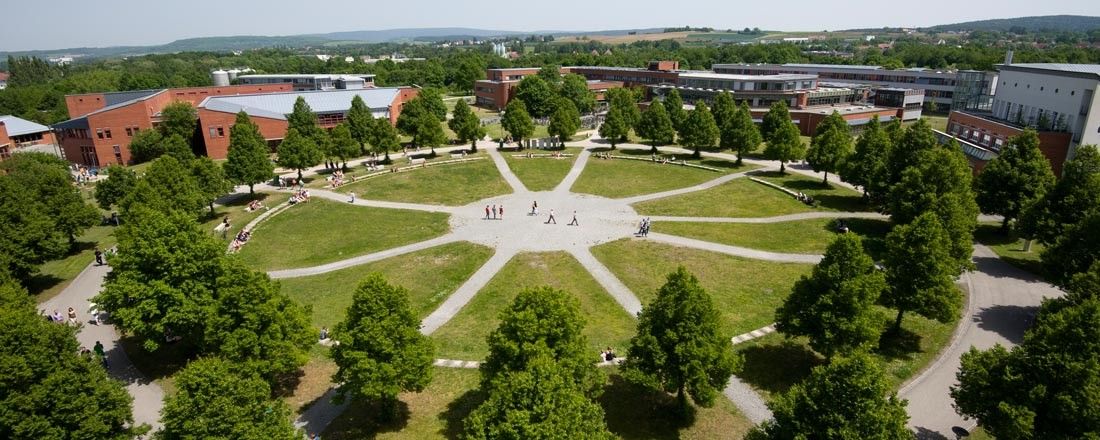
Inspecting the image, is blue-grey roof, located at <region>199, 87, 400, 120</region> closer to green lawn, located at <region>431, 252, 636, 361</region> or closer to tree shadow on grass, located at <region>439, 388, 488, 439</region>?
green lawn, located at <region>431, 252, 636, 361</region>

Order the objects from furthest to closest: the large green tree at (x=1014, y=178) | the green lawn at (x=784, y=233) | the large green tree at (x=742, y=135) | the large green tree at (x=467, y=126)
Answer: the large green tree at (x=467, y=126), the large green tree at (x=742, y=135), the green lawn at (x=784, y=233), the large green tree at (x=1014, y=178)

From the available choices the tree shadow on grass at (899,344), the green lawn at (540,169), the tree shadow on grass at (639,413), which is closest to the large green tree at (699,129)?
the green lawn at (540,169)

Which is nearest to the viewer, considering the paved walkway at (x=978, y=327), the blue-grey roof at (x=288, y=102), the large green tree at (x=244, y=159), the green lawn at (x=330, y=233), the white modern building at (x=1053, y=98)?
the paved walkway at (x=978, y=327)

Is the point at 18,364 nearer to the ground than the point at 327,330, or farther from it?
farther from it

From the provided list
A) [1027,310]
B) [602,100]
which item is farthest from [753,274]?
[602,100]

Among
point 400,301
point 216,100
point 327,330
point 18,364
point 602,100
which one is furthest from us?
point 602,100

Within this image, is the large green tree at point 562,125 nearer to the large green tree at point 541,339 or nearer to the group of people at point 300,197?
the group of people at point 300,197

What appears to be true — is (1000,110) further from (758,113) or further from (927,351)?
(927,351)

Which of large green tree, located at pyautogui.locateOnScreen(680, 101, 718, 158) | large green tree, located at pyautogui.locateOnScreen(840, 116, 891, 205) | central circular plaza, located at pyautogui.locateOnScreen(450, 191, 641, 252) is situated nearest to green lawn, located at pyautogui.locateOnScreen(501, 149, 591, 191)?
central circular plaza, located at pyautogui.locateOnScreen(450, 191, 641, 252)
